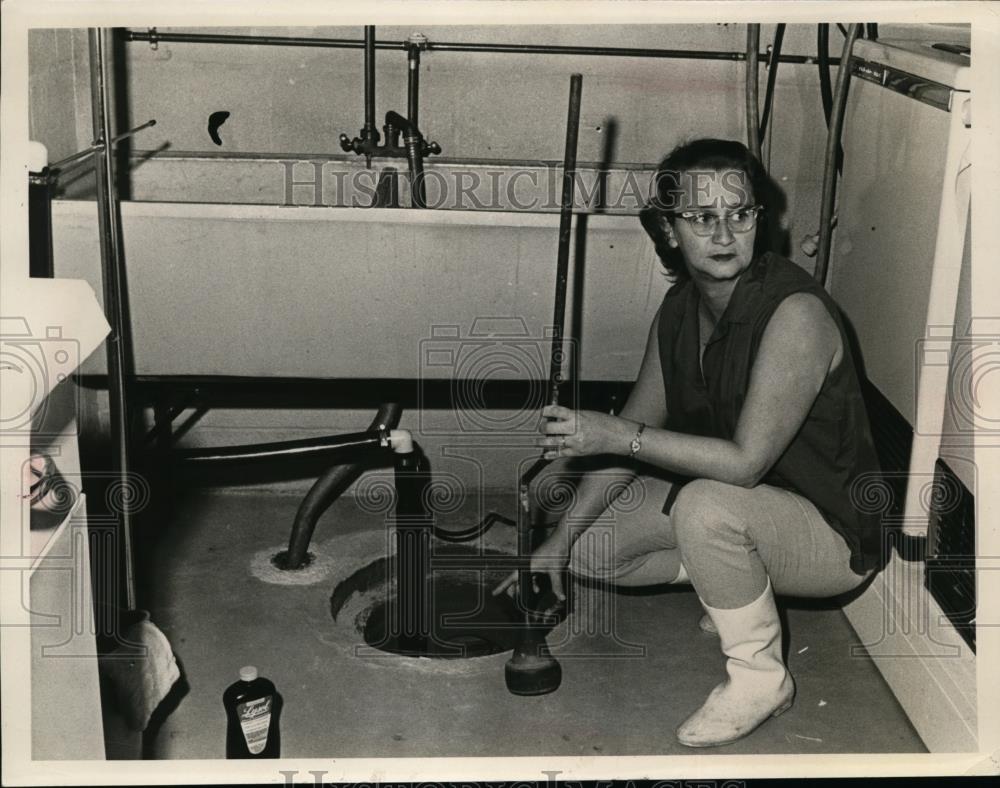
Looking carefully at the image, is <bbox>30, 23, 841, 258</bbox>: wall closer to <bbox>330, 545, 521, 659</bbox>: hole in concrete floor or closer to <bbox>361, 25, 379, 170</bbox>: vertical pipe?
<bbox>361, 25, 379, 170</bbox>: vertical pipe

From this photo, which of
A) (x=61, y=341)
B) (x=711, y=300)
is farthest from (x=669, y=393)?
(x=61, y=341)

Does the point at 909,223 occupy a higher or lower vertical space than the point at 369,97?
lower

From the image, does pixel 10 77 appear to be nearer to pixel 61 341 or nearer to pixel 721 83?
pixel 61 341

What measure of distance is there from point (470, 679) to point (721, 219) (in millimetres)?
877

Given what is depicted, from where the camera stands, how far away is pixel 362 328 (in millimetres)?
1974

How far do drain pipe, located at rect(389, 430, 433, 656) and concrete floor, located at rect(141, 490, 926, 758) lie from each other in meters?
0.09

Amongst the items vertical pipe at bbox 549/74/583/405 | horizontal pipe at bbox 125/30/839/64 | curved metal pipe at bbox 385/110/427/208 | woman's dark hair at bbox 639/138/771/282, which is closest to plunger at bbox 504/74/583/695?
vertical pipe at bbox 549/74/583/405

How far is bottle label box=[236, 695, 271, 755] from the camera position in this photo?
1.48 metres

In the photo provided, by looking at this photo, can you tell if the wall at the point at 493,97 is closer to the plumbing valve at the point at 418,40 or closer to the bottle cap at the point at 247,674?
the plumbing valve at the point at 418,40

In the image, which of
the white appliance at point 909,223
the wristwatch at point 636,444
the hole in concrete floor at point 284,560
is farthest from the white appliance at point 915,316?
the hole in concrete floor at point 284,560

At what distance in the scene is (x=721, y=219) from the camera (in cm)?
Answer: 162

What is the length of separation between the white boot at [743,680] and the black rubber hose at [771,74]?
1226mm

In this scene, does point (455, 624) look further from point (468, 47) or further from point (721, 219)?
point (468, 47)

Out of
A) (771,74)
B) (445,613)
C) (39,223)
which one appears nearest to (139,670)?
(39,223)
